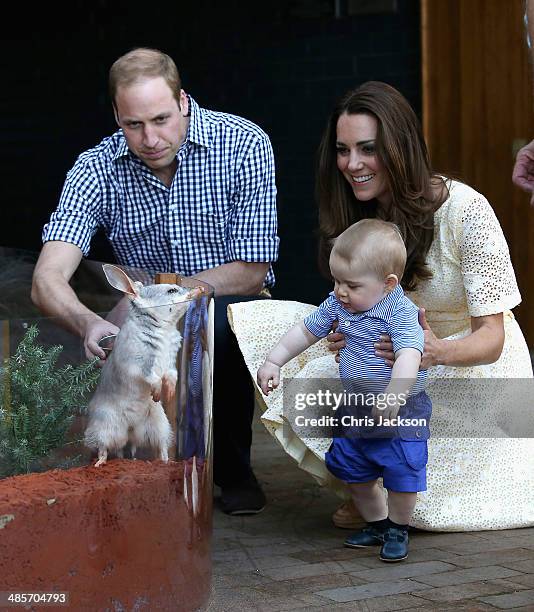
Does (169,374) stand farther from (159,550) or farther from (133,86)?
(133,86)

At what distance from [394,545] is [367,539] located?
0.54 feet

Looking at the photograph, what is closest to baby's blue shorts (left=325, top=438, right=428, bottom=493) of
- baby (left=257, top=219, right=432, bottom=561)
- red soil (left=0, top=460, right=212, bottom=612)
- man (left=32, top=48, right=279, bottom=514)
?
baby (left=257, top=219, right=432, bottom=561)

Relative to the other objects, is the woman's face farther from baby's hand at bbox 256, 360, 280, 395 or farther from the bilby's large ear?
the bilby's large ear

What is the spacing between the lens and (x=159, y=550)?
272 cm

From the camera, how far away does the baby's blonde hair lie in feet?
10.7

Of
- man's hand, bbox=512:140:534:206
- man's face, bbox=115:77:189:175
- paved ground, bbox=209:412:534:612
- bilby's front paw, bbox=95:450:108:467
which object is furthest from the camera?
man's face, bbox=115:77:189:175

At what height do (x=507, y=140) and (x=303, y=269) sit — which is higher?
(x=507, y=140)

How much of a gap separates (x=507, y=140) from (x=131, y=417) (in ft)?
13.1

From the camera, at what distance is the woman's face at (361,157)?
358cm

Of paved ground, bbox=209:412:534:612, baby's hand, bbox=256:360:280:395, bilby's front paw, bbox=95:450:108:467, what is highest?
baby's hand, bbox=256:360:280:395

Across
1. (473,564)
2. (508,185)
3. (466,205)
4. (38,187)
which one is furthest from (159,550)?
(38,187)

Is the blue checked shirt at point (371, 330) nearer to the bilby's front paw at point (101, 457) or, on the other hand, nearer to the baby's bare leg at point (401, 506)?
the baby's bare leg at point (401, 506)

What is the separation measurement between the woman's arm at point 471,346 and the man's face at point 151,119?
107 cm

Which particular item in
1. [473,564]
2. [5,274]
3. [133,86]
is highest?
[133,86]
